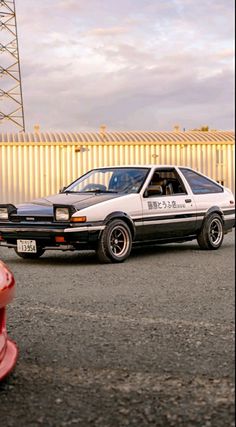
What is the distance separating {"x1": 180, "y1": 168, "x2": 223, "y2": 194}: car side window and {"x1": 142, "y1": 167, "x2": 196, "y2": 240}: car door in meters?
0.17

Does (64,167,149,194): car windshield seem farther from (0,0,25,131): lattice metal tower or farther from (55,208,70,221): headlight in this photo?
(0,0,25,131): lattice metal tower

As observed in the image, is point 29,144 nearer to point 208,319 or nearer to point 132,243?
point 132,243

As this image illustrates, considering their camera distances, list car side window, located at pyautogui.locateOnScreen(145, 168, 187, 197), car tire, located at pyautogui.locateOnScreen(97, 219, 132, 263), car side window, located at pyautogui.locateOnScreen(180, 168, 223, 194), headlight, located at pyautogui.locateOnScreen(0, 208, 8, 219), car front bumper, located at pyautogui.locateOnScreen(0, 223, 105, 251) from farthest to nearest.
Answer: car side window, located at pyautogui.locateOnScreen(180, 168, 223, 194) → car side window, located at pyautogui.locateOnScreen(145, 168, 187, 197) → headlight, located at pyautogui.locateOnScreen(0, 208, 8, 219) → car tire, located at pyautogui.locateOnScreen(97, 219, 132, 263) → car front bumper, located at pyautogui.locateOnScreen(0, 223, 105, 251)

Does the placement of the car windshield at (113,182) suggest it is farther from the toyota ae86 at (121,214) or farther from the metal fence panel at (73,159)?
the metal fence panel at (73,159)

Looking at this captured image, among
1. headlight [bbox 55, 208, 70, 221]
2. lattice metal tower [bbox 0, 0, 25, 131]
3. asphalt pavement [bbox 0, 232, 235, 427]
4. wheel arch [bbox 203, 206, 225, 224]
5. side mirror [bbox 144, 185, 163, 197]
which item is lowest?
asphalt pavement [bbox 0, 232, 235, 427]

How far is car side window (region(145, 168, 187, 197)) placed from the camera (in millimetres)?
8516

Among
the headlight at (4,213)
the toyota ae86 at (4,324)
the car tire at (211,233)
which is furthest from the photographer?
the car tire at (211,233)

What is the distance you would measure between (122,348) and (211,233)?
597 centimetres

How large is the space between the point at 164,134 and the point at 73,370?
63.4 feet

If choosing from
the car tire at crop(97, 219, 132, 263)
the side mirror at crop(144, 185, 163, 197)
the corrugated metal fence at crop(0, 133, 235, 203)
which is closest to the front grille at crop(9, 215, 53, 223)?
the car tire at crop(97, 219, 132, 263)

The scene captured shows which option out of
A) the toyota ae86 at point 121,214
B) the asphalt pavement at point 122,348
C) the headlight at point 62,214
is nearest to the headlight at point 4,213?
the toyota ae86 at point 121,214

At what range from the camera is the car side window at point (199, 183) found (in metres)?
9.15

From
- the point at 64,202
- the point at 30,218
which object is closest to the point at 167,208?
the point at 64,202

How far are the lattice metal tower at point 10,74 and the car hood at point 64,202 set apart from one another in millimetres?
4426
